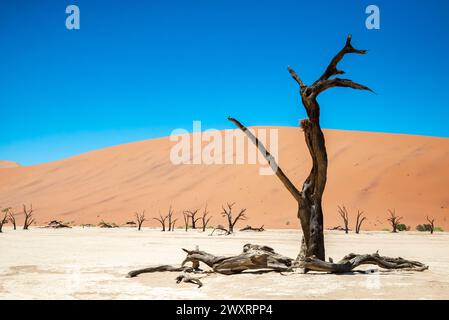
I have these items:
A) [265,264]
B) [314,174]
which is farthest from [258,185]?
[265,264]

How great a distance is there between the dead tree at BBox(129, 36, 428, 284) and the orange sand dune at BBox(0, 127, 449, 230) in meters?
25.8

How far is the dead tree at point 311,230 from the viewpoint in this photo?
8.72 metres

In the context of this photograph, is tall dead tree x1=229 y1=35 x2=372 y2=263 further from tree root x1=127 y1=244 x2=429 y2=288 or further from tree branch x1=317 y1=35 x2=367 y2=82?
tree root x1=127 y1=244 x2=429 y2=288

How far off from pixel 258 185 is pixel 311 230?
37.7 meters

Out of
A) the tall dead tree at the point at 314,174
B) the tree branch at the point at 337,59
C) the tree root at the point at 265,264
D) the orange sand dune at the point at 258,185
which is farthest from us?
the orange sand dune at the point at 258,185

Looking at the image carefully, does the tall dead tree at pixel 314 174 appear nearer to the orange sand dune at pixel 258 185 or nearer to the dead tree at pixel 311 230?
the dead tree at pixel 311 230

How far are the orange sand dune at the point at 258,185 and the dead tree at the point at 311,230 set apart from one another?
84.8 ft

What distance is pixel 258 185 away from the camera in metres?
47.0

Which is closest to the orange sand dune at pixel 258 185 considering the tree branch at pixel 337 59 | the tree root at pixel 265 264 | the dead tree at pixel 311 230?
the dead tree at pixel 311 230

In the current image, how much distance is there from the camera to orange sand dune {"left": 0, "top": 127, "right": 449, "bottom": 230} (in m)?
37.7

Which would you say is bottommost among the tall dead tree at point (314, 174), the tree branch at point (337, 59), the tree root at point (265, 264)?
the tree root at point (265, 264)

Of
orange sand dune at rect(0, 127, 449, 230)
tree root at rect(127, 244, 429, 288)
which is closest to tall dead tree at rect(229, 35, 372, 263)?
tree root at rect(127, 244, 429, 288)

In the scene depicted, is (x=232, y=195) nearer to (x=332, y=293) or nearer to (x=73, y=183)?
(x=73, y=183)
